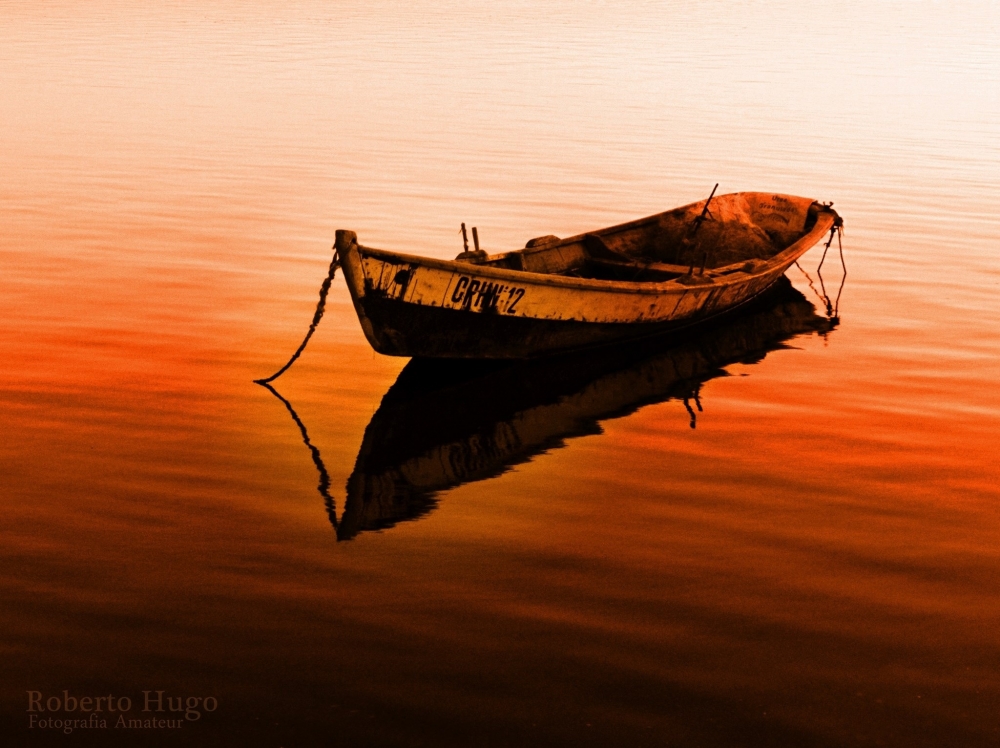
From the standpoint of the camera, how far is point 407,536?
335 inches

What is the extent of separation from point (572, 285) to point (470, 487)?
332 cm

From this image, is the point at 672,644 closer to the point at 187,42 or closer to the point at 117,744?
the point at 117,744

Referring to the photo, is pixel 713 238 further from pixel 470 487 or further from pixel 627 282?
pixel 470 487

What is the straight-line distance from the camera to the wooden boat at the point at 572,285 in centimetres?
1139

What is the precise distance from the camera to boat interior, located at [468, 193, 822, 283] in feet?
47.5

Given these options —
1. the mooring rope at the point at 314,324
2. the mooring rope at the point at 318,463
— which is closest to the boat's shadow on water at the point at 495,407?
the mooring rope at the point at 318,463

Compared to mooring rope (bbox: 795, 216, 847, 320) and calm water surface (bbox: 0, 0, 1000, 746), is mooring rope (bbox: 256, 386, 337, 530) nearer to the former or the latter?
calm water surface (bbox: 0, 0, 1000, 746)

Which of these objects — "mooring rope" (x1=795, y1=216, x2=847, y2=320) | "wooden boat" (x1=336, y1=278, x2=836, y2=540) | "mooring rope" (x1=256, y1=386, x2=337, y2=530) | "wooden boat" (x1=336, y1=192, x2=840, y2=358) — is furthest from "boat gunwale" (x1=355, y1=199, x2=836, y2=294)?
"mooring rope" (x1=256, y1=386, x2=337, y2=530)

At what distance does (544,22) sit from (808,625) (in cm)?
6602

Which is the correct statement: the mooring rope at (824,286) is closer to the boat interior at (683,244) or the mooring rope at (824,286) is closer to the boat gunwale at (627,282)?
the boat gunwale at (627,282)

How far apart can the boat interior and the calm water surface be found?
0.91 meters

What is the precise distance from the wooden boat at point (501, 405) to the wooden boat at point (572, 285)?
27 centimetres

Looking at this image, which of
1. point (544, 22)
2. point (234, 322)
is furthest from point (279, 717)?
point (544, 22)

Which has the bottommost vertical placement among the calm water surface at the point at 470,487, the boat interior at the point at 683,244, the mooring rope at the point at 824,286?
the calm water surface at the point at 470,487
